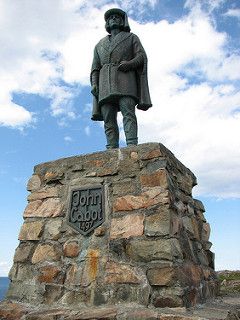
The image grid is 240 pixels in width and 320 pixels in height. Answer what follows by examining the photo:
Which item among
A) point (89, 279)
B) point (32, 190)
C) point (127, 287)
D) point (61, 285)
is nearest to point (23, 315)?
point (61, 285)

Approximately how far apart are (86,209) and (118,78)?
4.82ft

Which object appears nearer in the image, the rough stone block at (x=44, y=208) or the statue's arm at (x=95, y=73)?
the rough stone block at (x=44, y=208)

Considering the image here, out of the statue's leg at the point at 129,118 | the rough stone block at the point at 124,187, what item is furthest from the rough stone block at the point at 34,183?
the statue's leg at the point at 129,118

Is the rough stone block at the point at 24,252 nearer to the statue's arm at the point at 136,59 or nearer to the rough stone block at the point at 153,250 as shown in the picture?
the rough stone block at the point at 153,250

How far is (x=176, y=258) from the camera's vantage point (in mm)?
3168

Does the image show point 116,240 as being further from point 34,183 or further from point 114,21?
point 114,21

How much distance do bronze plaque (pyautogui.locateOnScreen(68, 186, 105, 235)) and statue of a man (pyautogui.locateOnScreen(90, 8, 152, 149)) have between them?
709mm

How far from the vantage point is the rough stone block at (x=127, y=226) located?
333 centimetres

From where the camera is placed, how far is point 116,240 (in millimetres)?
3359

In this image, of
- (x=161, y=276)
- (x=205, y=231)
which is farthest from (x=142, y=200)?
(x=205, y=231)

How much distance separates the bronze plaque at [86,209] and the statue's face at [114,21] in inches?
76.1

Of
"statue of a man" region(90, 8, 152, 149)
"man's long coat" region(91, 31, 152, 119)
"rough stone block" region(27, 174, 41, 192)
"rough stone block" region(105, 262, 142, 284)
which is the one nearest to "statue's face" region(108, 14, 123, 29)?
"statue of a man" region(90, 8, 152, 149)

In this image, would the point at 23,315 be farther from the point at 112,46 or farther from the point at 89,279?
the point at 112,46

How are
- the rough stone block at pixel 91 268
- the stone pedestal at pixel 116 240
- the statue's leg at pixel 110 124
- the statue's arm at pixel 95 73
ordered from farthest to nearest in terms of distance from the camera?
1. the statue's arm at pixel 95 73
2. the statue's leg at pixel 110 124
3. the rough stone block at pixel 91 268
4. the stone pedestal at pixel 116 240
